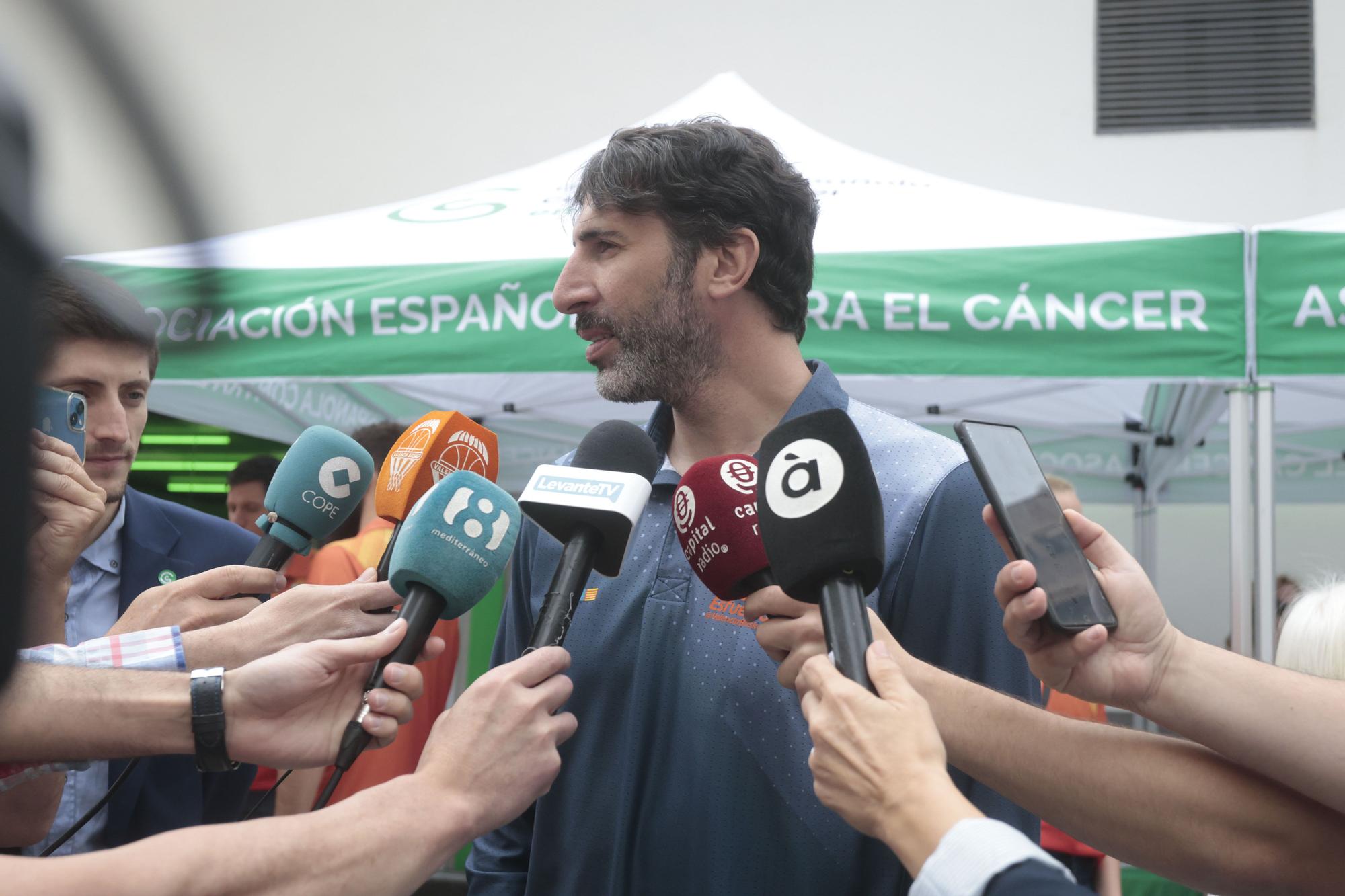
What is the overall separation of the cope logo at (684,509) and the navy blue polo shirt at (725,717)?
0.95 ft

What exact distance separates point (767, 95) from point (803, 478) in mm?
6690

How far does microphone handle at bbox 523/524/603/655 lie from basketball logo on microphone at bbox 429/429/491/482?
35 cm

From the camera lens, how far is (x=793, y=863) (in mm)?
1514

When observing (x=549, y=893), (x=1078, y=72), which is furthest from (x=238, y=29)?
(x=549, y=893)

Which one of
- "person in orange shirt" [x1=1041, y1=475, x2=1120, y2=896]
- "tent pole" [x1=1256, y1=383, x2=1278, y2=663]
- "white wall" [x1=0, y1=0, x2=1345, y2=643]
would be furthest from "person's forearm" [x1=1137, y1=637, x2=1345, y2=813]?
"white wall" [x1=0, y1=0, x2=1345, y2=643]

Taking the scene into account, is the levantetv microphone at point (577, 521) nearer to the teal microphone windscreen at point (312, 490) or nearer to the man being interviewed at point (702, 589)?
the man being interviewed at point (702, 589)

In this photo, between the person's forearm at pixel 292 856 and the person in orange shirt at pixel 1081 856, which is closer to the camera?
the person's forearm at pixel 292 856

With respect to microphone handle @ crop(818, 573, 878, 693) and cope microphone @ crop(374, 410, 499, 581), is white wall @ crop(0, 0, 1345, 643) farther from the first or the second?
microphone handle @ crop(818, 573, 878, 693)

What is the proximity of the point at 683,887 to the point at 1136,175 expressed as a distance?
6.77m

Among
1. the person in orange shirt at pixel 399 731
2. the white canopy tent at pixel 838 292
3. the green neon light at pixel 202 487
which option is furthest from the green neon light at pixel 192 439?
the person in orange shirt at pixel 399 731

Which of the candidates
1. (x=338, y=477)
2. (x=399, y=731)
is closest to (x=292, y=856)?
(x=338, y=477)

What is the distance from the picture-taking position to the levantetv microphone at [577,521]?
4.32 ft

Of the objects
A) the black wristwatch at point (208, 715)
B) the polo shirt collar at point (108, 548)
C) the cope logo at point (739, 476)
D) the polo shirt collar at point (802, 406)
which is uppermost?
the polo shirt collar at point (802, 406)

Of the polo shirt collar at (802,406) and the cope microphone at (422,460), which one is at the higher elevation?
the polo shirt collar at (802,406)
